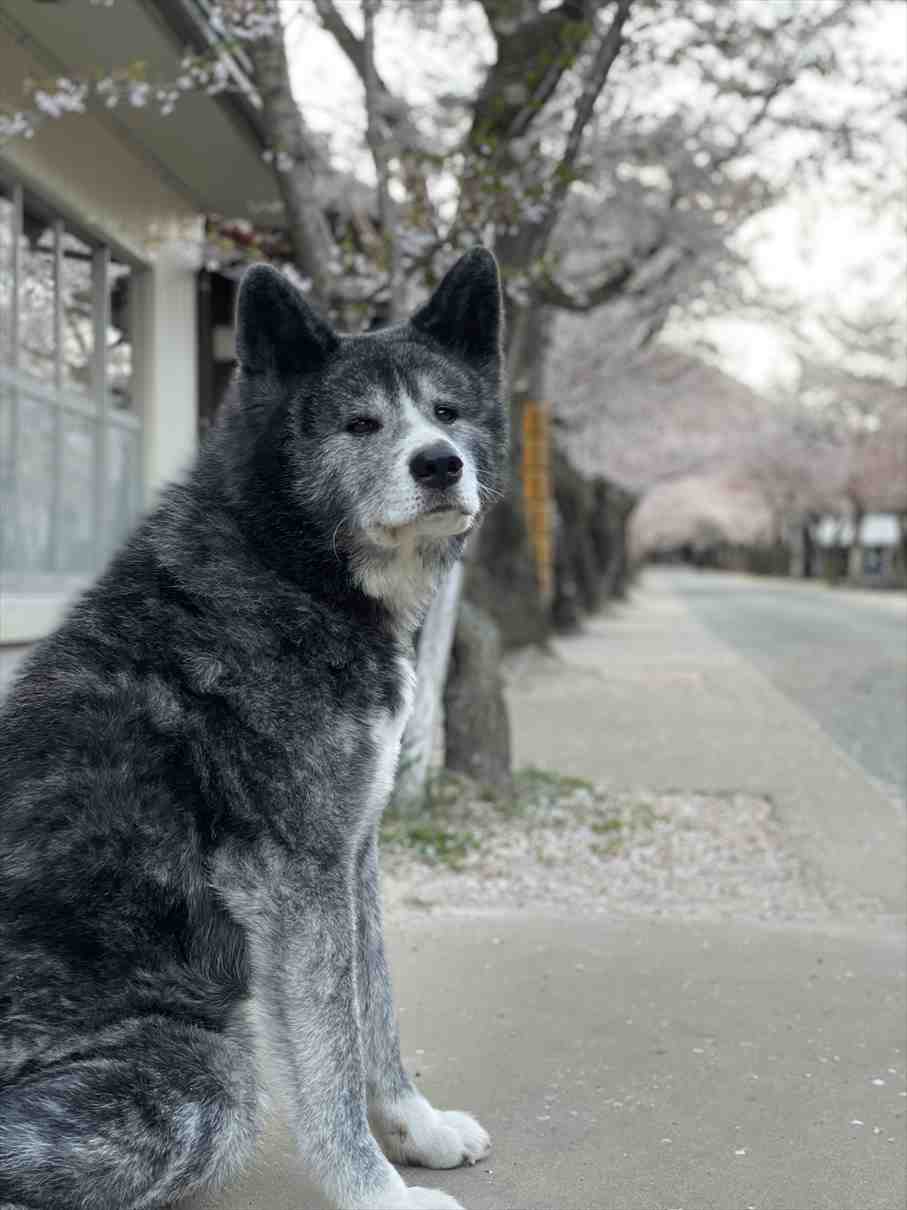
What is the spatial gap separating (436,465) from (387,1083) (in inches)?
60.3

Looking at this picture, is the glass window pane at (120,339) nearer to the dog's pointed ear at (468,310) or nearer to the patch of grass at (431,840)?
the patch of grass at (431,840)

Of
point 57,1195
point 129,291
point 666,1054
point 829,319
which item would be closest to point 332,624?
point 57,1195

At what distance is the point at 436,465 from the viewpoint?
9.01 ft

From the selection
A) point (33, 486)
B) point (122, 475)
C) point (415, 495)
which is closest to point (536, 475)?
point (122, 475)

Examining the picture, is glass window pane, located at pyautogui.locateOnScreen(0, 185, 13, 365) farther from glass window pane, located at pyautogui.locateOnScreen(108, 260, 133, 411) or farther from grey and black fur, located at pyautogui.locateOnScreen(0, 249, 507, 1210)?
grey and black fur, located at pyautogui.locateOnScreen(0, 249, 507, 1210)

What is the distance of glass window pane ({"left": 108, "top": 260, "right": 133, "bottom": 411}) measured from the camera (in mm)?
8812

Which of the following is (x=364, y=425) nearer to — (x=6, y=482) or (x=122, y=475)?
(x=6, y=482)

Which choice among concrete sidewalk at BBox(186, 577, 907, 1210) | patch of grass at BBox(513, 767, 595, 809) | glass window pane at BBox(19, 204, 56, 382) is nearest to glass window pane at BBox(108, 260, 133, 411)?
glass window pane at BBox(19, 204, 56, 382)

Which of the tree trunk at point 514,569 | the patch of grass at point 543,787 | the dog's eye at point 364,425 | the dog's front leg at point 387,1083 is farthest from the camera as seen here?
the tree trunk at point 514,569

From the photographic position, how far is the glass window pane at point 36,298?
727 centimetres

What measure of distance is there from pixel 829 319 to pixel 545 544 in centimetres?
1534

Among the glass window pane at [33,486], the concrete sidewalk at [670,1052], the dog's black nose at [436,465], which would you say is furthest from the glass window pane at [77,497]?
the dog's black nose at [436,465]

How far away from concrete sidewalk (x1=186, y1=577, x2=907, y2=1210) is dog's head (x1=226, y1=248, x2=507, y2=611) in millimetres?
1556

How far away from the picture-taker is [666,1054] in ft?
13.1
